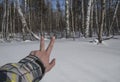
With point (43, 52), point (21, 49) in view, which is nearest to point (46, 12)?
point (21, 49)

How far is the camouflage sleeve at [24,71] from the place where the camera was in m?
0.87

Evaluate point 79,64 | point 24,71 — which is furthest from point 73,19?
point 24,71

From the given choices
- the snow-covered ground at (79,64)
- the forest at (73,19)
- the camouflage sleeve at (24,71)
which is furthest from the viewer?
the forest at (73,19)

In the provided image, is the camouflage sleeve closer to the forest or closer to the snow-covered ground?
the snow-covered ground

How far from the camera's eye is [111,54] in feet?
13.6

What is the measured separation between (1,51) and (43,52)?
3.59 meters

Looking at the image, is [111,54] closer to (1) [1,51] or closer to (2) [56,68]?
(2) [56,68]

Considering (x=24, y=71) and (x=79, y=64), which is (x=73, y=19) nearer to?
(x=79, y=64)

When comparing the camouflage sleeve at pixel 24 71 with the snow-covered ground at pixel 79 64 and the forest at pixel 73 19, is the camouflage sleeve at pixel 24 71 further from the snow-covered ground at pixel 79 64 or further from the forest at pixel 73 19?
the forest at pixel 73 19

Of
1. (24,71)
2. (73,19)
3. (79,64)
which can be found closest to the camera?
(24,71)

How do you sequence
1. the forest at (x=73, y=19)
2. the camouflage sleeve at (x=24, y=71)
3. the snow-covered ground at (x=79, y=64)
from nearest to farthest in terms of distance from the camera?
the camouflage sleeve at (x=24, y=71) < the snow-covered ground at (x=79, y=64) < the forest at (x=73, y=19)

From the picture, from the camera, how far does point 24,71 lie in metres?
0.91

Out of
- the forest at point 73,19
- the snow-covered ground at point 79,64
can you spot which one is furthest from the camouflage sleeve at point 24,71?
the forest at point 73,19

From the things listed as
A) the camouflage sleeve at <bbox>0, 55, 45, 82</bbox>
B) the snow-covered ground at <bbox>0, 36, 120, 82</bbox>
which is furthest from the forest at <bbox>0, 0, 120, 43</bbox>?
the camouflage sleeve at <bbox>0, 55, 45, 82</bbox>
